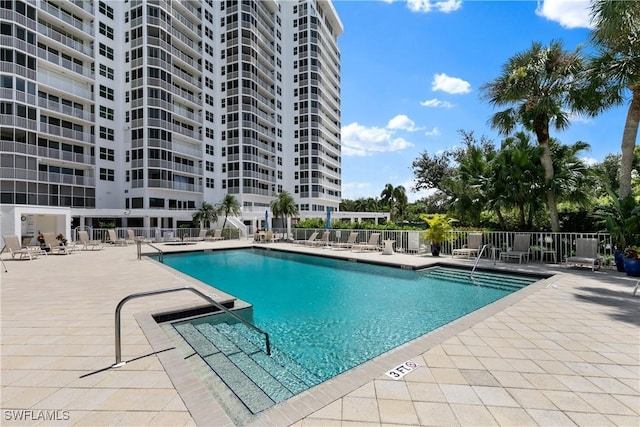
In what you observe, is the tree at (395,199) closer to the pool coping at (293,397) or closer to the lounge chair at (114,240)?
the lounge chair at (114,240)

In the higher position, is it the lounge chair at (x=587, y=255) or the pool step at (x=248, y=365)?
the lounge chair at (x=587, y=255)

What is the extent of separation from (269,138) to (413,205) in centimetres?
3910

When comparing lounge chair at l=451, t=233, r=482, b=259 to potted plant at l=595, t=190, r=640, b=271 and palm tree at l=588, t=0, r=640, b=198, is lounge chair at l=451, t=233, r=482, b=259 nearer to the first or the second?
potted plant at l=595, t=190, r=640, b=271

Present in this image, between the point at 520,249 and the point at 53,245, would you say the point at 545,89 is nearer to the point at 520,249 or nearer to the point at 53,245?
the point at 520,249

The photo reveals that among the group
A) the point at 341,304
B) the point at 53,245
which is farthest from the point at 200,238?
the point at 341,304

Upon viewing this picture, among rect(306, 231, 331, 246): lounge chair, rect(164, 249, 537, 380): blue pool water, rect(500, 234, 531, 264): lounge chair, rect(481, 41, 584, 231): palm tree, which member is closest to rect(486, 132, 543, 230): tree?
rect(481, 41, 584, 231): palm tree

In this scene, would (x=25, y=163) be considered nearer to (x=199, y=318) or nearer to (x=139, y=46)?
(x=139, y=46)

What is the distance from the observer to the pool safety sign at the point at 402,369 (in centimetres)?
340

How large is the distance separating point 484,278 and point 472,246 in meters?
3.46

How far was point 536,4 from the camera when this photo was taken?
1231cm

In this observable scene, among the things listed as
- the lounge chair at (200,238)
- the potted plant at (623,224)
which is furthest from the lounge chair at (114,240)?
the potted plant at (623,224)

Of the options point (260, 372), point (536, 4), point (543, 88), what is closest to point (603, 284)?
point (543, 88)

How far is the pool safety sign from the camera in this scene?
11.2ft

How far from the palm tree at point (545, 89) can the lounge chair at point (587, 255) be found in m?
1.76
